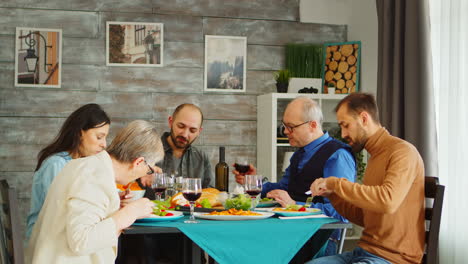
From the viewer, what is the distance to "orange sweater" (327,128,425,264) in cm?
260

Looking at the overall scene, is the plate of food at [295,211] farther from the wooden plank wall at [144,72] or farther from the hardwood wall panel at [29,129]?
the hardwood wall panel at [29,129]

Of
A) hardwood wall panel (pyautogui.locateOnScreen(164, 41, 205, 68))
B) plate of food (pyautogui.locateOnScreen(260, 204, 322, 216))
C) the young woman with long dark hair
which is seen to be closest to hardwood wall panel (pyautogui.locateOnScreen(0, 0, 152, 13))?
hardwood wall panel (pyautogui.locateOnScreen(164, 41, 205, 68))

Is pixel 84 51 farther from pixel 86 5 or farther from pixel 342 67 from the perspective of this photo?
pixel 342 67

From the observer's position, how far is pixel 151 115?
5426mm

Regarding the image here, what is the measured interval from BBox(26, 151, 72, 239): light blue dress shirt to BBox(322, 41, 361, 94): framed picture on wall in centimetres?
317

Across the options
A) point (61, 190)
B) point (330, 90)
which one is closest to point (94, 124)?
point (61, 190)

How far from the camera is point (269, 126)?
535cm

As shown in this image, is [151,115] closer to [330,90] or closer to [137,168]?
[330,90]

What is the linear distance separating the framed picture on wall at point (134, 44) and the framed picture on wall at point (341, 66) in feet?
5.08

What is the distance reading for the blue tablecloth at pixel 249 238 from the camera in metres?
2.48

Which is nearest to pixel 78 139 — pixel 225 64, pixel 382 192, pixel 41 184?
pixel 41 184

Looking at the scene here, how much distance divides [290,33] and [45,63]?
224 centimetres

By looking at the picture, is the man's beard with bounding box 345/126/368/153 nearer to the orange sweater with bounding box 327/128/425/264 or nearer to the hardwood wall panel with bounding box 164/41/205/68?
the orange sweater with bounding box 327/128/425/264

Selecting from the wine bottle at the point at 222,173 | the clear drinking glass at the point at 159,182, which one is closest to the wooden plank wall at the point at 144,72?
the wine bottle at the point at 222,173
